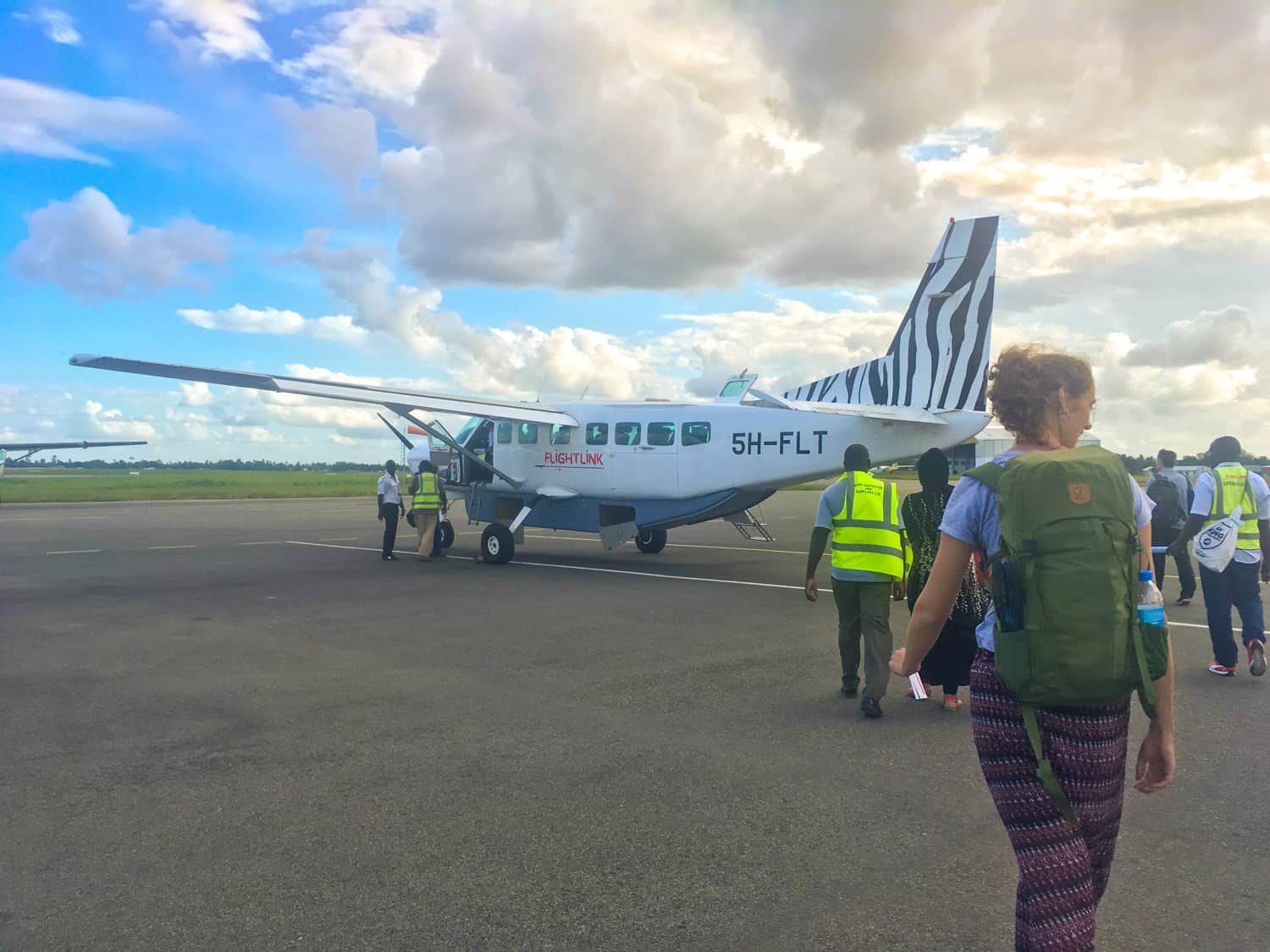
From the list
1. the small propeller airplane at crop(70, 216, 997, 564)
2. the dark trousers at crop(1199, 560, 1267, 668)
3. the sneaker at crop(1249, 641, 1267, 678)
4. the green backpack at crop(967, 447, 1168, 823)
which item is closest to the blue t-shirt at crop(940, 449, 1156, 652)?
the green backpack at crop(967, 447, 1168, 823)

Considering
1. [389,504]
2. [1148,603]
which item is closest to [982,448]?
[389,504]

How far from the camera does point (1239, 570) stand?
24.4ft

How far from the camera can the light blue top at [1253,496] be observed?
7.41m

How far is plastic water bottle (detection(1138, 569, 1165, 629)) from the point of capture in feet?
7.51

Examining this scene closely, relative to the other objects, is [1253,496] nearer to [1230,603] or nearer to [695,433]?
[1230,603]

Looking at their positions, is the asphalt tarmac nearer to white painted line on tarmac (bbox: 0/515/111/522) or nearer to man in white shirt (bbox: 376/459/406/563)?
man in white shirt (bbox: 376/459/406/563)

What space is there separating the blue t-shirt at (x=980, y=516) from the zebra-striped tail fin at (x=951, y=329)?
38.2 ft

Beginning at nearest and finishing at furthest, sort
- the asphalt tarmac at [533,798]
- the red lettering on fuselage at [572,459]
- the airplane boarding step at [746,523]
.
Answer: the asphalt tarmac at [533,798] → the red lettering on fuselage at [572,459] → the airplane boarding step at [746,523]

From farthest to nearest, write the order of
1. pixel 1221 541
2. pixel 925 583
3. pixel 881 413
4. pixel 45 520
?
pixel 45 520, pixel 881 413, pixel 1221 541, pixel 925 583

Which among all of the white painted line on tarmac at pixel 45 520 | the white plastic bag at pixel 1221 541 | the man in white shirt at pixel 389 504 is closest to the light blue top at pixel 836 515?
the white plastic bag at pixel 1221 541

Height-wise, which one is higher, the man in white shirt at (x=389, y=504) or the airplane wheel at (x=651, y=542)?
the man in white shirt at (x=389, y=504)

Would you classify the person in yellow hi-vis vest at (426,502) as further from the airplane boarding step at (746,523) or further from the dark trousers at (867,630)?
the dark trousers at (867,630)

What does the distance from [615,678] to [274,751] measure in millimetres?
2762

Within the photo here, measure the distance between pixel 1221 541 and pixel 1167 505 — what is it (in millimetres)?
4769
